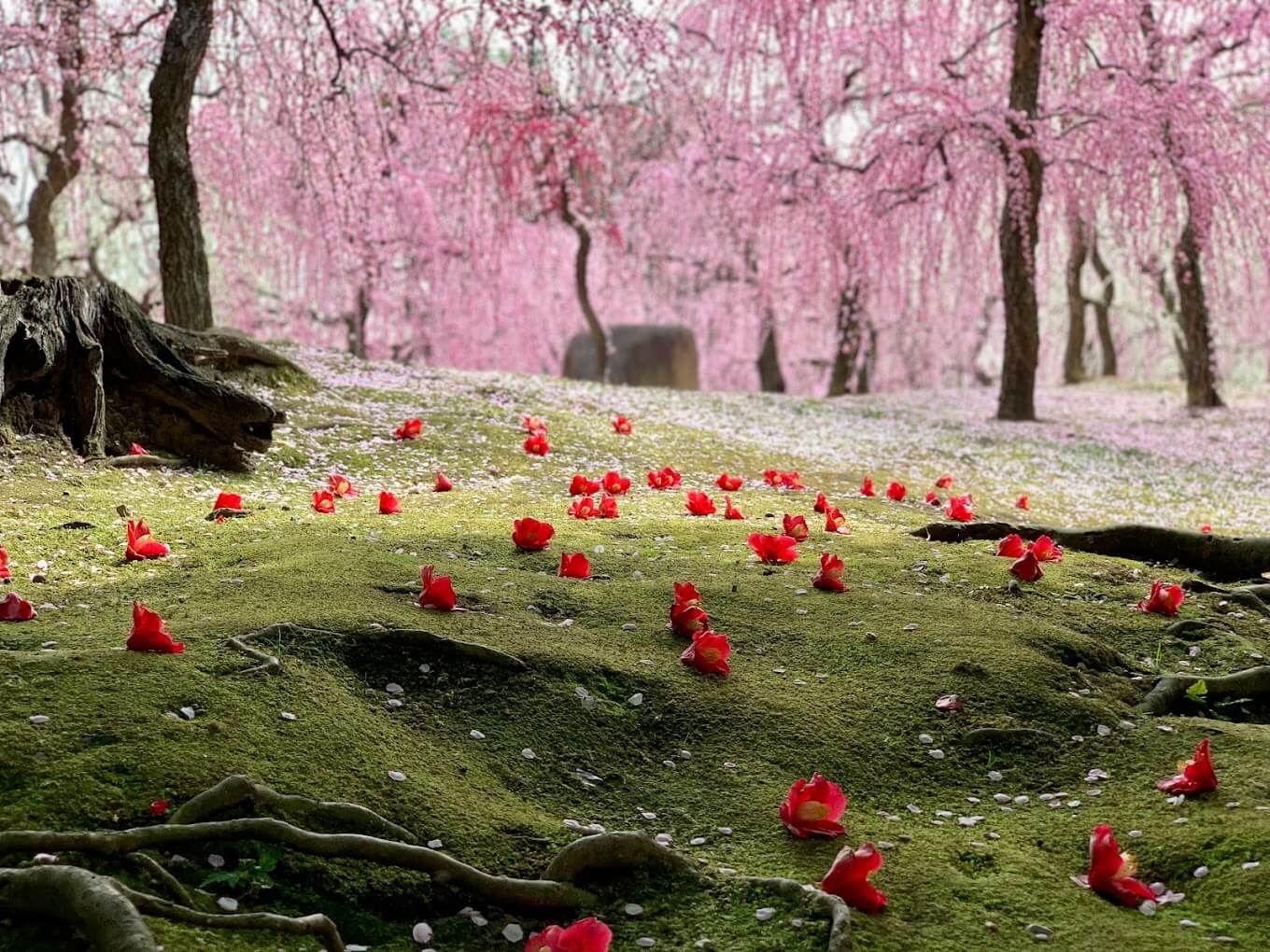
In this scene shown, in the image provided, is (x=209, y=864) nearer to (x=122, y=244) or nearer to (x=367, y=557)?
(x=367, y=557)

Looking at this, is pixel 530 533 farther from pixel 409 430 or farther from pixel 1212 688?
pixel 409 430

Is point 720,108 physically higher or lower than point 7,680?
higher

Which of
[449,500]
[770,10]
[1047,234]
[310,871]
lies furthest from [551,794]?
[1047,234]

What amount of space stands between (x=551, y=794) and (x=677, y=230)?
19361 millimetres

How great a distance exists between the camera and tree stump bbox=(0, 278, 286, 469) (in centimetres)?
558

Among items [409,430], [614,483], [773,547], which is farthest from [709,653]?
[409,430]

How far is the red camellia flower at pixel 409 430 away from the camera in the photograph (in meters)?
7.46

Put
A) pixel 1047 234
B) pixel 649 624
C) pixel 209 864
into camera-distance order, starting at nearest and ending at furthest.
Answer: pixel 209 864 < pixel 649 624 < pixel 1047 234

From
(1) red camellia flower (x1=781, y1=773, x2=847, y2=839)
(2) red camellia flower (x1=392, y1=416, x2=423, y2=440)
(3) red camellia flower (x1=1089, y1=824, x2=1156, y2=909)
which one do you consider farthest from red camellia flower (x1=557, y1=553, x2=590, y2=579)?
(2) red camellia flower (x1=392, y1=416, x2=423, y2=440)

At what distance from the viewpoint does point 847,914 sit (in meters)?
2.38

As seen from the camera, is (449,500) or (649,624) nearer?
(649,624)

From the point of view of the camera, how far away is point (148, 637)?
296cm

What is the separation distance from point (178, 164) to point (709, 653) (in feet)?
23.1

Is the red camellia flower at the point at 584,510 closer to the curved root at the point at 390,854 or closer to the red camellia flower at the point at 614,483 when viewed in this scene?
the red camellia flower at the point at 614,483
